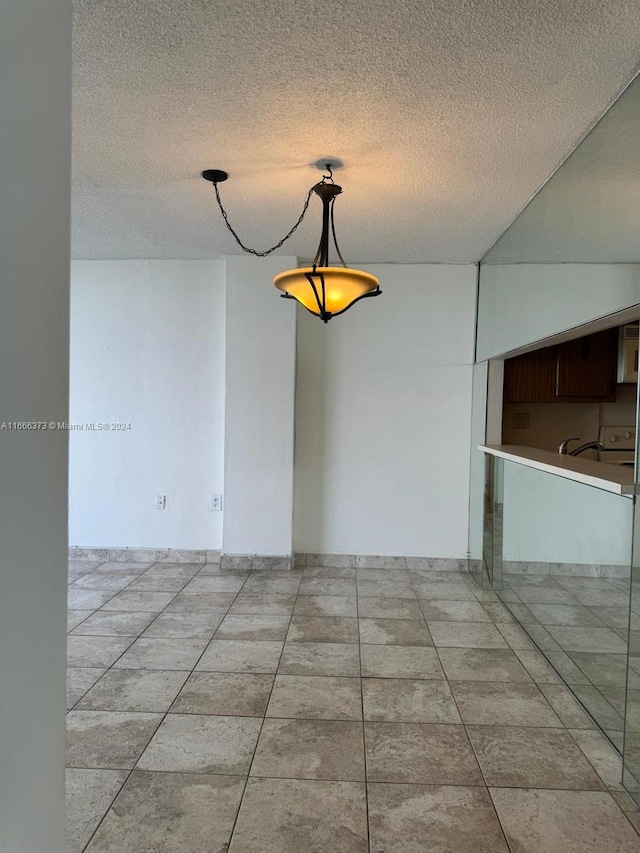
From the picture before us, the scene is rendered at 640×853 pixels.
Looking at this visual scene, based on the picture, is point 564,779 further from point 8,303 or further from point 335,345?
point 335,345

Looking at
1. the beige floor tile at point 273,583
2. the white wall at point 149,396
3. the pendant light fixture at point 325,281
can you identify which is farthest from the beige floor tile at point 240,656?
the pendant light fixture at point 325,281

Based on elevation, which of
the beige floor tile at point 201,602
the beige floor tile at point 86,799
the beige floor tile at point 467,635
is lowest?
the beige floor tile at point 201,602

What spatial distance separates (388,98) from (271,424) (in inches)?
95.7

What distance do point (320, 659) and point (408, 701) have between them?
0.52 meters

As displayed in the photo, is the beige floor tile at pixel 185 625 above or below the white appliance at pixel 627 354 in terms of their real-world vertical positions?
below

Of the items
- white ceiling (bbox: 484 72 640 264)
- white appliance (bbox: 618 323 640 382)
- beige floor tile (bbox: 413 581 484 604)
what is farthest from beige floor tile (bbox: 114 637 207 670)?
white appliance (bbox: 618 323 640 382)

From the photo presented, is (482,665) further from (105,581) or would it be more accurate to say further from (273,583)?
(105,581)

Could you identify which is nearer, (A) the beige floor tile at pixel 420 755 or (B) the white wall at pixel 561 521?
(A) the beige floor tile at pixel 420 755

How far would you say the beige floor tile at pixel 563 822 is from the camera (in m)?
1.43

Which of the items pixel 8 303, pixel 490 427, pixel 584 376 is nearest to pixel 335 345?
pixel 490 427

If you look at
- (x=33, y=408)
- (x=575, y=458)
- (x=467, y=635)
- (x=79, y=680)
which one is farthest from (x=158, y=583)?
(x=33, y=408)

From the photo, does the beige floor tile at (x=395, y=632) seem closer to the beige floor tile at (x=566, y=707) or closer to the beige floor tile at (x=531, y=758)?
the beige floor tile at (x=566, y=707)

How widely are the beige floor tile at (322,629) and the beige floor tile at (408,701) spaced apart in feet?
1.48

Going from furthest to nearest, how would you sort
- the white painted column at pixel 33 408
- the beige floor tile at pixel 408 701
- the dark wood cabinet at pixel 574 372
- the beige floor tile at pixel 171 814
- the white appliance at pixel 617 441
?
the white appliance at pixel 617 441 → the dark wood cabinet at pixel 574 372 → the beige floor tile at pixel 408 701 → the beige floor tile at pixel 171 814 → the white painted column at pixel 33 408
